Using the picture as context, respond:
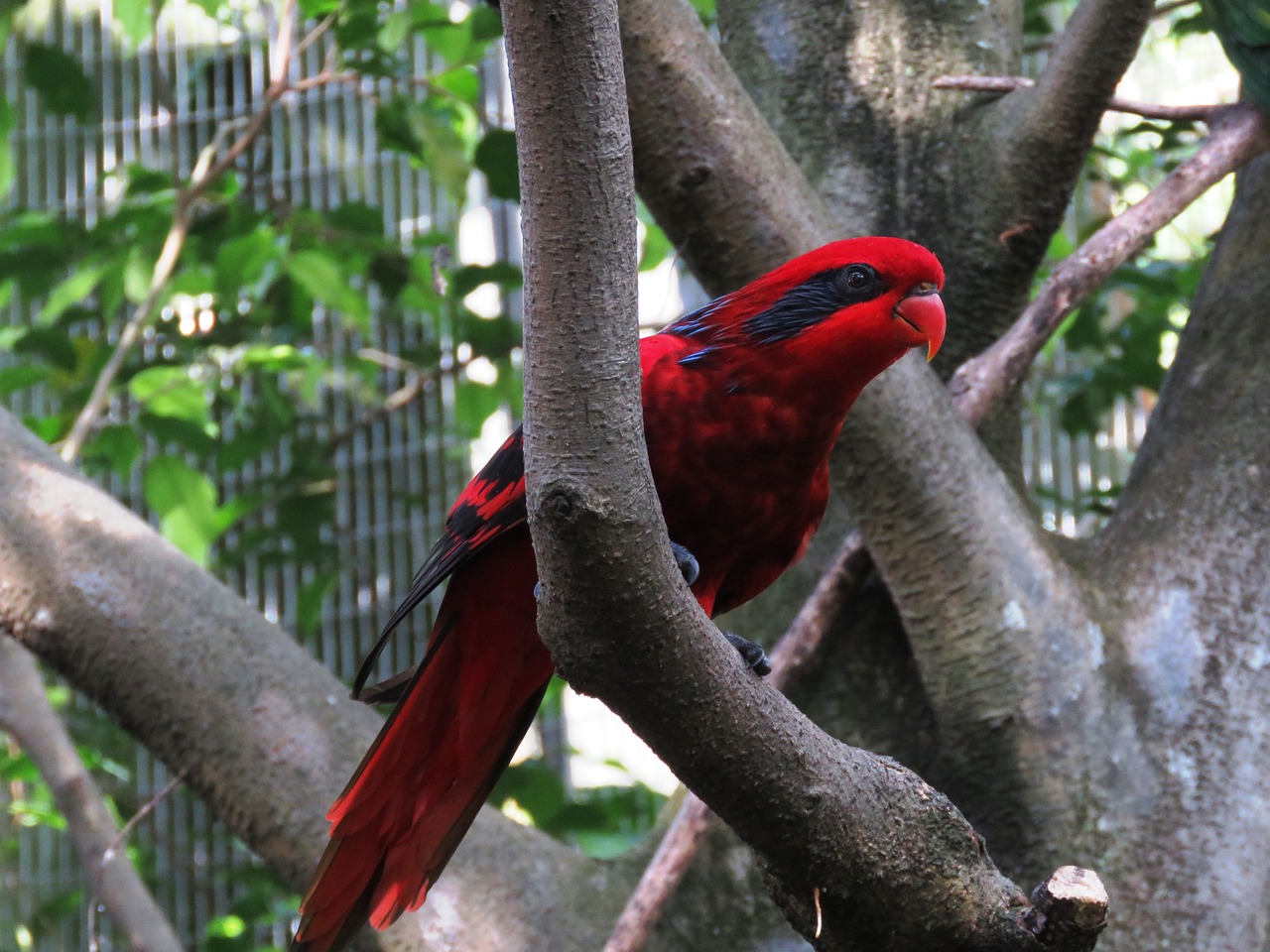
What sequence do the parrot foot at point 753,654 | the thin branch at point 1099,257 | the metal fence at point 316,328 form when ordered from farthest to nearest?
the metal fence at point 316,328
the thin branch at point 1099,257
the parrot foot at point 753,654

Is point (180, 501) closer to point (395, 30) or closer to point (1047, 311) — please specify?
point (395, 30)

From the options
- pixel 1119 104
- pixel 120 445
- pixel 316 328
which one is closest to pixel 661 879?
pixel 120 445

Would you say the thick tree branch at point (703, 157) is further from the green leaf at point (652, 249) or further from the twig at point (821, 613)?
the green leaf at point (652, 249)

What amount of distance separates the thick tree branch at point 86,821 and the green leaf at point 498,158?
5.11 feet

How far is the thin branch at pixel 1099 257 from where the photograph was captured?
102 inches

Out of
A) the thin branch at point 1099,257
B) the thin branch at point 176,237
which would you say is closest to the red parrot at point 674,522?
the thin branch at point 1099,257

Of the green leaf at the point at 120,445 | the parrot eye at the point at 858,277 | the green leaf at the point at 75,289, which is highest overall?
the parrot eye at the point at 858,277

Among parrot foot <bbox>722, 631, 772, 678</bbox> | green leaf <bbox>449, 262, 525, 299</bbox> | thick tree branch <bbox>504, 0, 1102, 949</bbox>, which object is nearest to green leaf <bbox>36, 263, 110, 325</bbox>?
green leaf <bbox>449, 262, 525, 299</bbox>

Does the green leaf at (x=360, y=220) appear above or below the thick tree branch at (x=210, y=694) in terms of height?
above

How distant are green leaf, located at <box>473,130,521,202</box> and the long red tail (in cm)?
128

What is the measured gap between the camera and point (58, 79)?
374cm

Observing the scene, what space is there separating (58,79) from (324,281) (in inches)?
44.5

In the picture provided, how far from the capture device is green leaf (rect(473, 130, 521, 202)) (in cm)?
309

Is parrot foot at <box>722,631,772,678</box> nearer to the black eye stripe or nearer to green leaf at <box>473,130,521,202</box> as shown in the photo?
the black eye stripe
